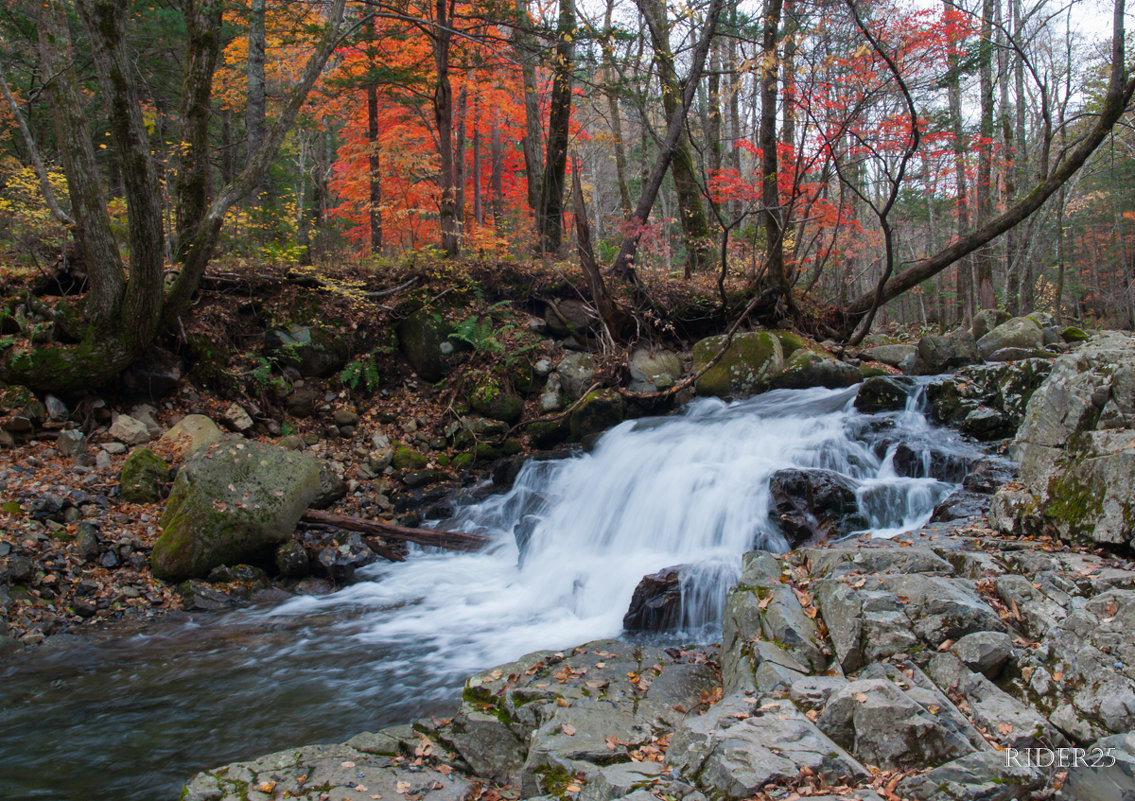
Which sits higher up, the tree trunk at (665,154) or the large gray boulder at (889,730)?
the tree trunk at (665,154)

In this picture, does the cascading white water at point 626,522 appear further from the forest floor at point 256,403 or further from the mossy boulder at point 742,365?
the forest floor at point 256,403

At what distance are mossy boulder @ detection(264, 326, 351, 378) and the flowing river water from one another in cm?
376

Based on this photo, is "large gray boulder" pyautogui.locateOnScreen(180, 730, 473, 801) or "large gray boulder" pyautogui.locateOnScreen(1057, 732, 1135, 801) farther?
"large gray boulder" pyautogui.locateOnScreen(180, 730, 473, 801)

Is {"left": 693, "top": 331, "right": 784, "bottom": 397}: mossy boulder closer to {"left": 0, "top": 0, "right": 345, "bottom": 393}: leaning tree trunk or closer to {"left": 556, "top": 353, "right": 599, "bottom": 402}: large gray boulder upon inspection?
{"left": 556, "top": 353, "right": 599, "bottom": 402}: large gray boulder

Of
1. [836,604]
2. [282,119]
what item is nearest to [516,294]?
[282,119]

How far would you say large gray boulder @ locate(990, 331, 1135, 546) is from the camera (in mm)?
4227

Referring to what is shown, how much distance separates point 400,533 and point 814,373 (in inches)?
288

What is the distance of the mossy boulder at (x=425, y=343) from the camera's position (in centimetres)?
1136

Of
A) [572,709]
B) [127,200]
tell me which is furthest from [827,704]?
[127,200]

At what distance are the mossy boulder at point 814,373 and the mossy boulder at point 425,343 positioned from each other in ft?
20.1

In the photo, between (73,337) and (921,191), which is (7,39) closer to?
(73,337)

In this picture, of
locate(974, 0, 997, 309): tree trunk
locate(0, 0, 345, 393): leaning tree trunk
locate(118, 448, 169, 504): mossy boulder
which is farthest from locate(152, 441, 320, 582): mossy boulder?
locate(974, 0, 997, 309): tree trunk

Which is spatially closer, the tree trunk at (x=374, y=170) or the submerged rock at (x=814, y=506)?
the submerged rock at (x=814, y=506)

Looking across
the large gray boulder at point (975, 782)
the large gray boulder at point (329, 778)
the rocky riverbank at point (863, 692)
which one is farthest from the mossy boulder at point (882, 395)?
the large gray boulder at point (329, 778)
